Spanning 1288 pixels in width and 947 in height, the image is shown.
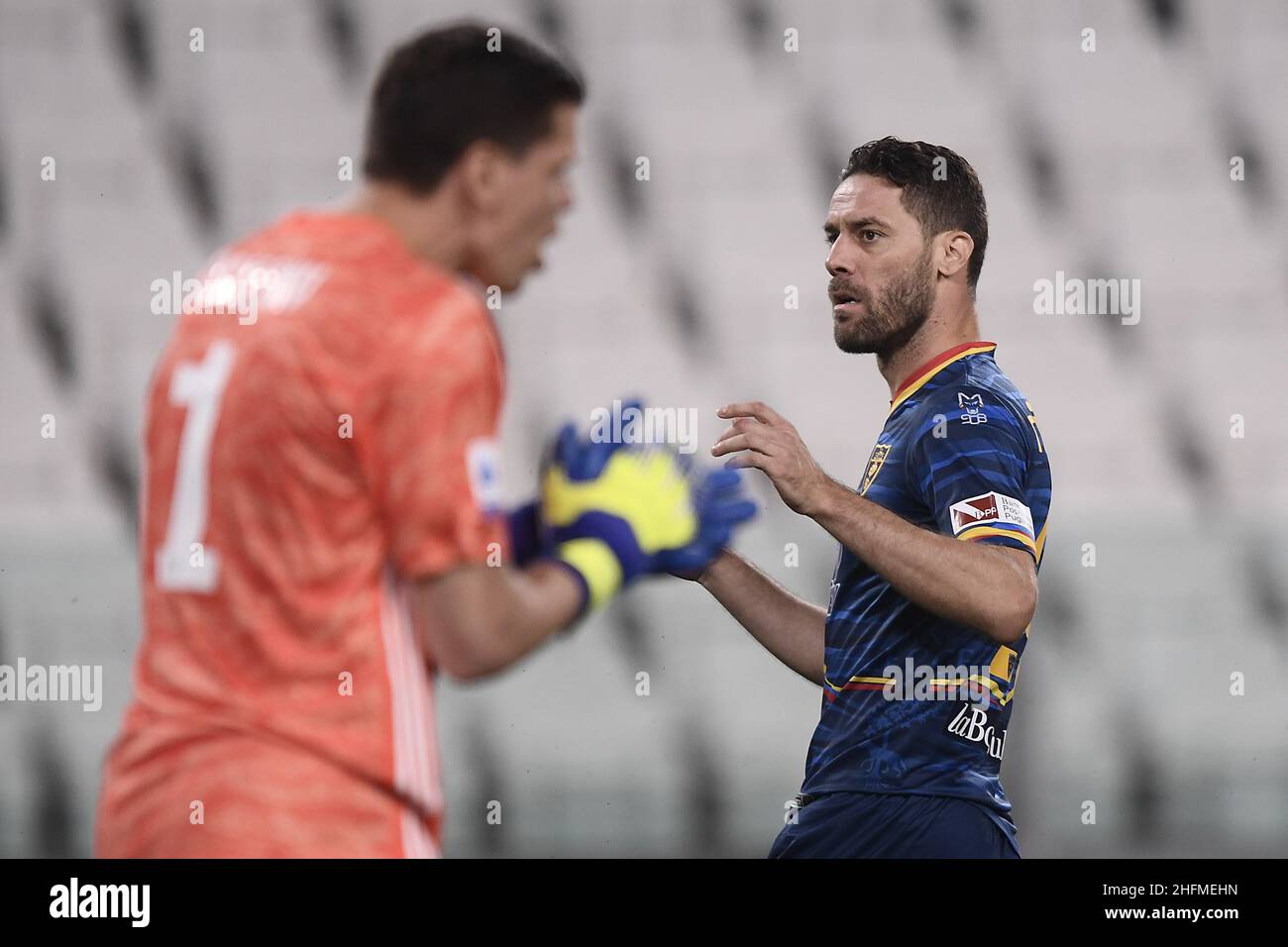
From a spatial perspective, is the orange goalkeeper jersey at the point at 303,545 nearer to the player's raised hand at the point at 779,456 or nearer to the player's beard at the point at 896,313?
the player's raised hand at the point at 779,456

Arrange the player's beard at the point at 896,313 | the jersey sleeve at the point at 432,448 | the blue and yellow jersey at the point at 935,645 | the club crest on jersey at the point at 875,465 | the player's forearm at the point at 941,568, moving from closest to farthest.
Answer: the jersey sleeve at the point at 432,448 → the player's forearm at the point at 941,568 → the blue and yellow jersey at the point at 935,645 → the club crest on jersey at the point at 875,465 → the player's beard at the point at 896,313

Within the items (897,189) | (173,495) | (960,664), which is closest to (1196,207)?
(897,189)

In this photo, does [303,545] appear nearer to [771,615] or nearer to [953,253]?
[771,615]

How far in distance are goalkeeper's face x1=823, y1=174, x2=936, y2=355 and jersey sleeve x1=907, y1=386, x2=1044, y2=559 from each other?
220 millimetres

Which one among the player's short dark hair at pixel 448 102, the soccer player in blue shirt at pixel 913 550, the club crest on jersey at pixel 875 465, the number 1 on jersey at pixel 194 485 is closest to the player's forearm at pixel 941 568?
the soccer player in blue shirt at pixel 913 550

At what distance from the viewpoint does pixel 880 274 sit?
2.62 m

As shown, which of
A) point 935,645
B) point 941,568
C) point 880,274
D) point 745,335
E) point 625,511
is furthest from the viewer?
point 745,335

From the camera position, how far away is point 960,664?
233cm

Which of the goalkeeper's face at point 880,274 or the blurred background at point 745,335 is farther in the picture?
the blurred background at point 745,335

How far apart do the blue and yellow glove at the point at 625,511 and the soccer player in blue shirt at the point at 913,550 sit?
46cm

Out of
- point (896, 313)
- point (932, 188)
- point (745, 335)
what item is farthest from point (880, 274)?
point (745, 335)

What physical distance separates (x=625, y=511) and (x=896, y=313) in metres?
1.17

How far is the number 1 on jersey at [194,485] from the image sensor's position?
1.34 m

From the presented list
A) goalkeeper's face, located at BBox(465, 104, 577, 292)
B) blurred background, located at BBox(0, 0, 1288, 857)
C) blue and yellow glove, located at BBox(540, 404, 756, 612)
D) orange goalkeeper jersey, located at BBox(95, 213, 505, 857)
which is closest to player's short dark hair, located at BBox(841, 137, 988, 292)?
blue and yellow glove, located at BBox(540, 404, 756, 612)
